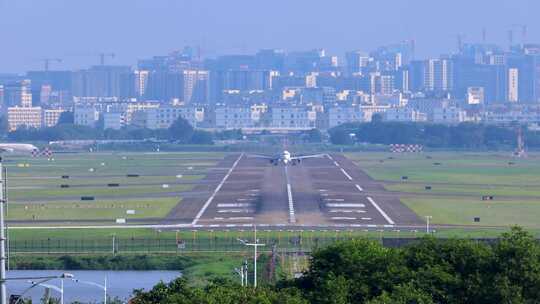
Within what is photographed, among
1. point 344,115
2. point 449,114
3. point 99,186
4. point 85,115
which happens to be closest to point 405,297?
point 99,186

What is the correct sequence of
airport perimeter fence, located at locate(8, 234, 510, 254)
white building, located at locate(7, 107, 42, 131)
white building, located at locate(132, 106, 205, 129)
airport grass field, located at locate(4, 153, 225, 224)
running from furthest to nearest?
white building, located at locate(132, 106, 205, 129) → white building, located at locate(7, 107, 42, 131) → airport grass field, located at locate(4, 153, 225, 224) → airport perimeter fence, located at locate(8, 234, 510, 254)

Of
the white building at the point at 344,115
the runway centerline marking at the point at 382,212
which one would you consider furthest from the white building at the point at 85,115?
the runway centerline marking at the point at 382,212

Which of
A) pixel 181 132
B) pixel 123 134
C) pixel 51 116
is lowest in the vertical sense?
pixel 123 134

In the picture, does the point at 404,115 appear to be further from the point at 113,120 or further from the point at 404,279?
the point at 404,279

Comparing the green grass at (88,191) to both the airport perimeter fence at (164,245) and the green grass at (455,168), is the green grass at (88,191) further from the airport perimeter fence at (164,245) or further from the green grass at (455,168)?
the airport perimeter fence at (164,245)

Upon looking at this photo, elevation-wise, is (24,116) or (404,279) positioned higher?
(404,279)

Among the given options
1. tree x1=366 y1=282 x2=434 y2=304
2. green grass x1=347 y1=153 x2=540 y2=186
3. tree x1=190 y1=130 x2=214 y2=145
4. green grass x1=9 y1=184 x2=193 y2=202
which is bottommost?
tree x1=190 y1=130 x2=214 y2=145

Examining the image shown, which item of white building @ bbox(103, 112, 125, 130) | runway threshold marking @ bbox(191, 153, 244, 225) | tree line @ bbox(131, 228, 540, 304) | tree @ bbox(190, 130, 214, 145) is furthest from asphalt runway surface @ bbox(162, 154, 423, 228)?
white building @ bbox(103, 112, 125, 130)

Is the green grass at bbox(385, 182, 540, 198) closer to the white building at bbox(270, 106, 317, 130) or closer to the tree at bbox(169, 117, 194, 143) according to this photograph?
the tree at bbox(169, 117, 194, 143)
